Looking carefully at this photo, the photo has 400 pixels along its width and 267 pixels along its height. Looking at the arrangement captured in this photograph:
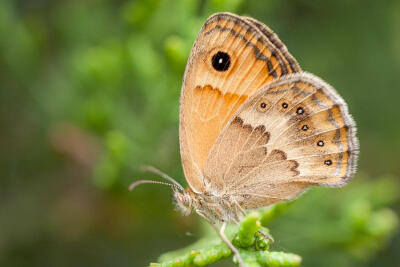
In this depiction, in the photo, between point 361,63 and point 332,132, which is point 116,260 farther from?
point 361,63

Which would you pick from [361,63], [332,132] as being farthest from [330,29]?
[332,132]

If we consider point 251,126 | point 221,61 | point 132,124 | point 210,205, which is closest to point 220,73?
point 221,61

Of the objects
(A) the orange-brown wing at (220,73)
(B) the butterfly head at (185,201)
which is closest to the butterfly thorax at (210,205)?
(B) the butterfly head at (185,201)

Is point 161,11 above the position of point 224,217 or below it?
above

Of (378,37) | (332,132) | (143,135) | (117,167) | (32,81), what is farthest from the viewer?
(378,37)

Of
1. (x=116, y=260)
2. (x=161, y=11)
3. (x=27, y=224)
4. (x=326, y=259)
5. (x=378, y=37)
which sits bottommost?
(x=326, y=259)

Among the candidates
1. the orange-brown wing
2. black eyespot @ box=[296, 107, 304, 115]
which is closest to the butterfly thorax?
the orange-brown wing

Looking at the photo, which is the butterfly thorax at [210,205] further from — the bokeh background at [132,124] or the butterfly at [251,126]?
the bokeh background at [132,124]

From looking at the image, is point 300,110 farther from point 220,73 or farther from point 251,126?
point 220,73

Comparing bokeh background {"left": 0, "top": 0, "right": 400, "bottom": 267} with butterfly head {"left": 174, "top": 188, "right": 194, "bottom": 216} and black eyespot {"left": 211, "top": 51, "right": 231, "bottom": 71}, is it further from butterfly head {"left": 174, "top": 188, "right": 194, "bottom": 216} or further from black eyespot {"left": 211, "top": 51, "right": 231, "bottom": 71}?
Answer: butterfly head {"left": 174, "top": 188, "right": 194, "bottom": 216}
